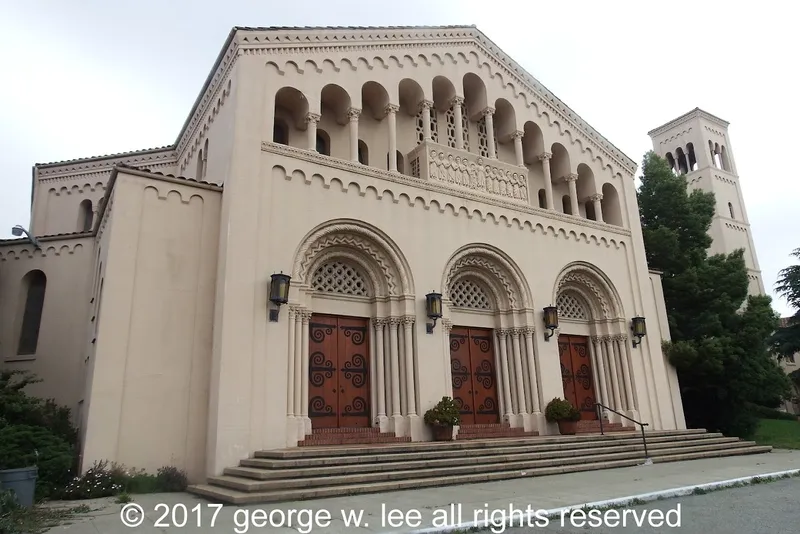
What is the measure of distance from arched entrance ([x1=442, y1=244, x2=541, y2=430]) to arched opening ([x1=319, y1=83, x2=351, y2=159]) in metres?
4.15

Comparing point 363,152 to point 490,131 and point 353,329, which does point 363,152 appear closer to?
point 490,131

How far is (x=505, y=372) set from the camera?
15055 mm

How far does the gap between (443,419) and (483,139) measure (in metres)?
9.07

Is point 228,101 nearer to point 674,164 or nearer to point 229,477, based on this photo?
point 229,477

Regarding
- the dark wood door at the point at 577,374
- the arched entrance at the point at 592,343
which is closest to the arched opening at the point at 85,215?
the arched entrance at the point at 592,343

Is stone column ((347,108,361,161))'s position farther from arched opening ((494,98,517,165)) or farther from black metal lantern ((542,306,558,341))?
black metal lantern ((542,306,558,341))

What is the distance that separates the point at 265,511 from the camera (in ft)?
23.9

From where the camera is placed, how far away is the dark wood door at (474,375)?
1441 centimetres

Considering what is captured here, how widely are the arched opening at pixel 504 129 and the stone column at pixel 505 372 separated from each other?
18.7ft

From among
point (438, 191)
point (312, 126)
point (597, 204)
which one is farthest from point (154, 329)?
point (597, 204)

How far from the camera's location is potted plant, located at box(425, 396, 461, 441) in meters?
12.2

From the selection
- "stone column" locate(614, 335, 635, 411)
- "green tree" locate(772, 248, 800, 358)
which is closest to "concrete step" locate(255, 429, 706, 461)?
"stone column" locate(614, 335, 635, 411)

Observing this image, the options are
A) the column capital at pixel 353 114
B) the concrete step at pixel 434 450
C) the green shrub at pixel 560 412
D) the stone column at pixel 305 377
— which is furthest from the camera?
the green shrub at pixel 560 412

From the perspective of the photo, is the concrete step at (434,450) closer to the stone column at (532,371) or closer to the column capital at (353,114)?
the stone column at (532,371)
